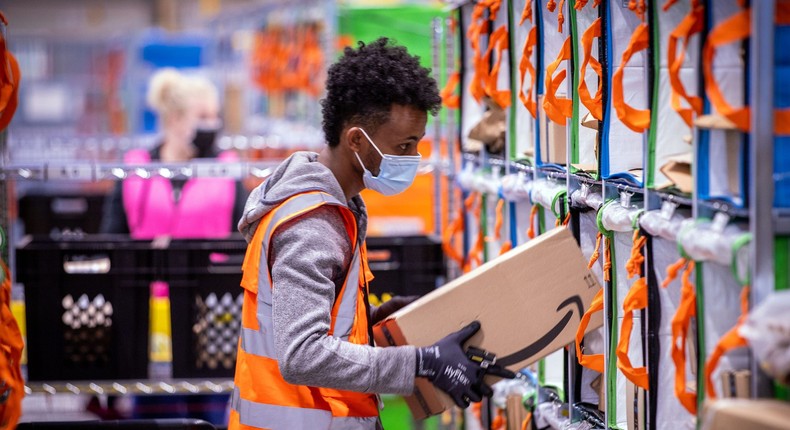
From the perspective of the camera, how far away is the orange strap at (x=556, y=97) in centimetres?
259

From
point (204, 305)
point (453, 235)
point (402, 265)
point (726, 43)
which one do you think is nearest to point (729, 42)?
point (726, 43)

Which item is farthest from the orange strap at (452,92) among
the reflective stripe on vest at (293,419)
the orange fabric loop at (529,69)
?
the reflective stripe on vest at (293,419)

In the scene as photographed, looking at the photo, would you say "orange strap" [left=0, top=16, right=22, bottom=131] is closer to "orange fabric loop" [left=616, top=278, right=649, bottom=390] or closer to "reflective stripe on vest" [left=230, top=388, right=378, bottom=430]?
"reflective stripe on vest" [left=230, top=388, right=378, bottom=430]

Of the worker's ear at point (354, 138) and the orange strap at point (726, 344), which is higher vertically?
the worker's ear at point (354, 138)

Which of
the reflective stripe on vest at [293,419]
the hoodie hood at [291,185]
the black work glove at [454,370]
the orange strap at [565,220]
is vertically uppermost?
the hoodie hood at [291,185]

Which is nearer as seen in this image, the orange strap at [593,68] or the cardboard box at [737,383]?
the cardboard box at [737,383]

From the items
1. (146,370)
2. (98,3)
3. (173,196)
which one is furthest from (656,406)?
(98,3)

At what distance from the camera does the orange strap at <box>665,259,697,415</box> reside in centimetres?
198

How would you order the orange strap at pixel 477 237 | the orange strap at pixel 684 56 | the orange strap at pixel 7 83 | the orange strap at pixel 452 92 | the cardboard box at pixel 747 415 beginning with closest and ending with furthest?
the cardboard box at pixel 747 415 < the orange strap at pixel 684 56 < the orange strap at pixel 7 83 < the orange strap at pixel 477 237 < the orange strap at pixel 452 92

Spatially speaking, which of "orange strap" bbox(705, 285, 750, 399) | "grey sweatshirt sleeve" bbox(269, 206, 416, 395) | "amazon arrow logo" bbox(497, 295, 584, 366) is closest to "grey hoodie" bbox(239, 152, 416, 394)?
"grey sweatshirt sleeve" bbox(269, 206, 416, 395)

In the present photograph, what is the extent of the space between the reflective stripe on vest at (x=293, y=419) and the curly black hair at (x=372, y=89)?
2.28ft

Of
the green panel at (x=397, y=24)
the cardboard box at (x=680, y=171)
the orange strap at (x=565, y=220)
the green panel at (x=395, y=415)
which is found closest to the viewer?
the cardboard box at (x=680, y=171)

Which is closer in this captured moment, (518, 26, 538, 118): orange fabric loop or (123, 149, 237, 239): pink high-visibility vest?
(518, 26, 538, 118): orange fabric loop

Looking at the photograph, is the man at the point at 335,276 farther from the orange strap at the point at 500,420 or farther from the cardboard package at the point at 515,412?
the orange strap at the point at 500,420
